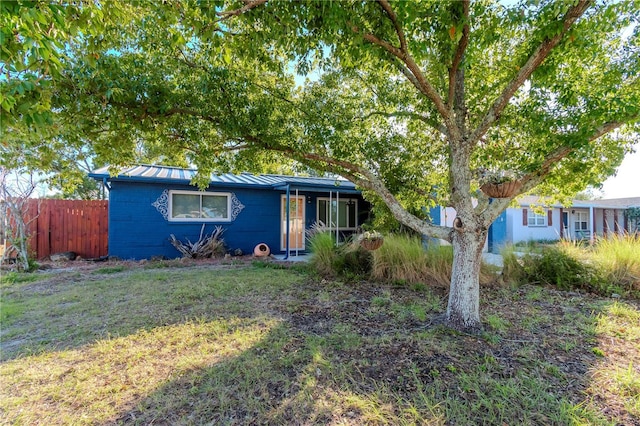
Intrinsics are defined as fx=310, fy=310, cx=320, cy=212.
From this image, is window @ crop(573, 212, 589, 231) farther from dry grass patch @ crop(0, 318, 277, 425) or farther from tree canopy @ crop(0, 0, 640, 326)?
dry grass patch @ crop(0, 318, 277, 425)

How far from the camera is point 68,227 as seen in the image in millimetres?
9414

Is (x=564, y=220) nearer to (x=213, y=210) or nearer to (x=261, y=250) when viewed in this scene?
(x=261, y=250)

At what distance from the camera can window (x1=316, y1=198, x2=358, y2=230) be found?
40.1ft

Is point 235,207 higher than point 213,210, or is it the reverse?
point 235,207

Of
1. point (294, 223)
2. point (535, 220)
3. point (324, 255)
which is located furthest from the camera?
point (535, 220)

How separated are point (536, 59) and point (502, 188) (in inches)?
52.4

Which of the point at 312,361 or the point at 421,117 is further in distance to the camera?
the point at 421,117

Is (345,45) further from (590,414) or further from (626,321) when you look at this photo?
(626,321)

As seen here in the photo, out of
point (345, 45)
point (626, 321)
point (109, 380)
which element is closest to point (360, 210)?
point (626, 321)

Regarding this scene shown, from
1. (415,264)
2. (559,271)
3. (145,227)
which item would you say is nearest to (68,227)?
(145,227)

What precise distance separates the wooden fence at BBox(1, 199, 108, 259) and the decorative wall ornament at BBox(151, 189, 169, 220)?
183 centimetres

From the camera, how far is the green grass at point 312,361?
2.29 meters

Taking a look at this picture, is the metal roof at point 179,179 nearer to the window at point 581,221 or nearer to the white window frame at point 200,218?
the white window frame at point 200,218

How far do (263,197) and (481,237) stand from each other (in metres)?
8.57
